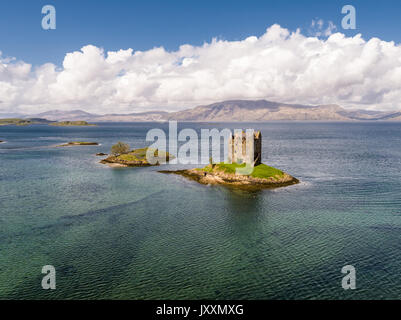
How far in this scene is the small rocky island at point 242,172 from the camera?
2982 inches

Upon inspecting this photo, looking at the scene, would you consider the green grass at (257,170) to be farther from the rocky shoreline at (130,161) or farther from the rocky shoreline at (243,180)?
the rocky shoreline at (130,161)

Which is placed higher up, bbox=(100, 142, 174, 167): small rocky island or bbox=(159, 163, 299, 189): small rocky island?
bbox=(100, 142, 174, 167): small rocky island

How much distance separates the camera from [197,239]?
4203 cm

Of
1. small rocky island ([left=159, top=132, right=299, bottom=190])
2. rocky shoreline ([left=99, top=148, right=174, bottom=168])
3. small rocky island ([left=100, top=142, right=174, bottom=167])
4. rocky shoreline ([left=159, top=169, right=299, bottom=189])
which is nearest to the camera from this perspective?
rocky shoreline ([left=159, top=169, right=299, bottom=189])

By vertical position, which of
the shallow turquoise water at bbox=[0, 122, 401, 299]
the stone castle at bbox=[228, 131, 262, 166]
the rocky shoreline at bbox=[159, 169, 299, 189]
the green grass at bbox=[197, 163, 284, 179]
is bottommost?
the shallow turquoise water at bbox=[0, 122, 401, 299]

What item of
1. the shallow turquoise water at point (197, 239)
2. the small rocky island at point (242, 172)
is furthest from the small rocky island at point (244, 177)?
the shallow turquoise water at point (197, 239)

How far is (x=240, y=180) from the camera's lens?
77.7 meters

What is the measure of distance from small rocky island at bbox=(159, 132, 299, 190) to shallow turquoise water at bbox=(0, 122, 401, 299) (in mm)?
5611

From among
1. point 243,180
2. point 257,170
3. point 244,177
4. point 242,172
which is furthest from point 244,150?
point 243,180

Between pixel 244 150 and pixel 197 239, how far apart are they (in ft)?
161

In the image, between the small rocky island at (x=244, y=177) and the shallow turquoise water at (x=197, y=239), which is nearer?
the shallow turquoise water at (x=197, y=239)

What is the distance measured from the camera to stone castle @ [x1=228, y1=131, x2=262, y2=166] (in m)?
84.4

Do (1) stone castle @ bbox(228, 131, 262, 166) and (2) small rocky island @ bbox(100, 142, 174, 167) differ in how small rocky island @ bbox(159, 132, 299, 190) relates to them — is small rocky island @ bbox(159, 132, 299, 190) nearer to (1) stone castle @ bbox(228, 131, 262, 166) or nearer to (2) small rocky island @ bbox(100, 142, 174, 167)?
(1) stone castle @ bbox(228, 131, 262, 166)

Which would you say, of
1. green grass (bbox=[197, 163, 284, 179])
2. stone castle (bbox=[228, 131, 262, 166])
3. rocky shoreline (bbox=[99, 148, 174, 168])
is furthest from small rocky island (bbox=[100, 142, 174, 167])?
stone castle (bbox=[228, 131, 262, 166])
